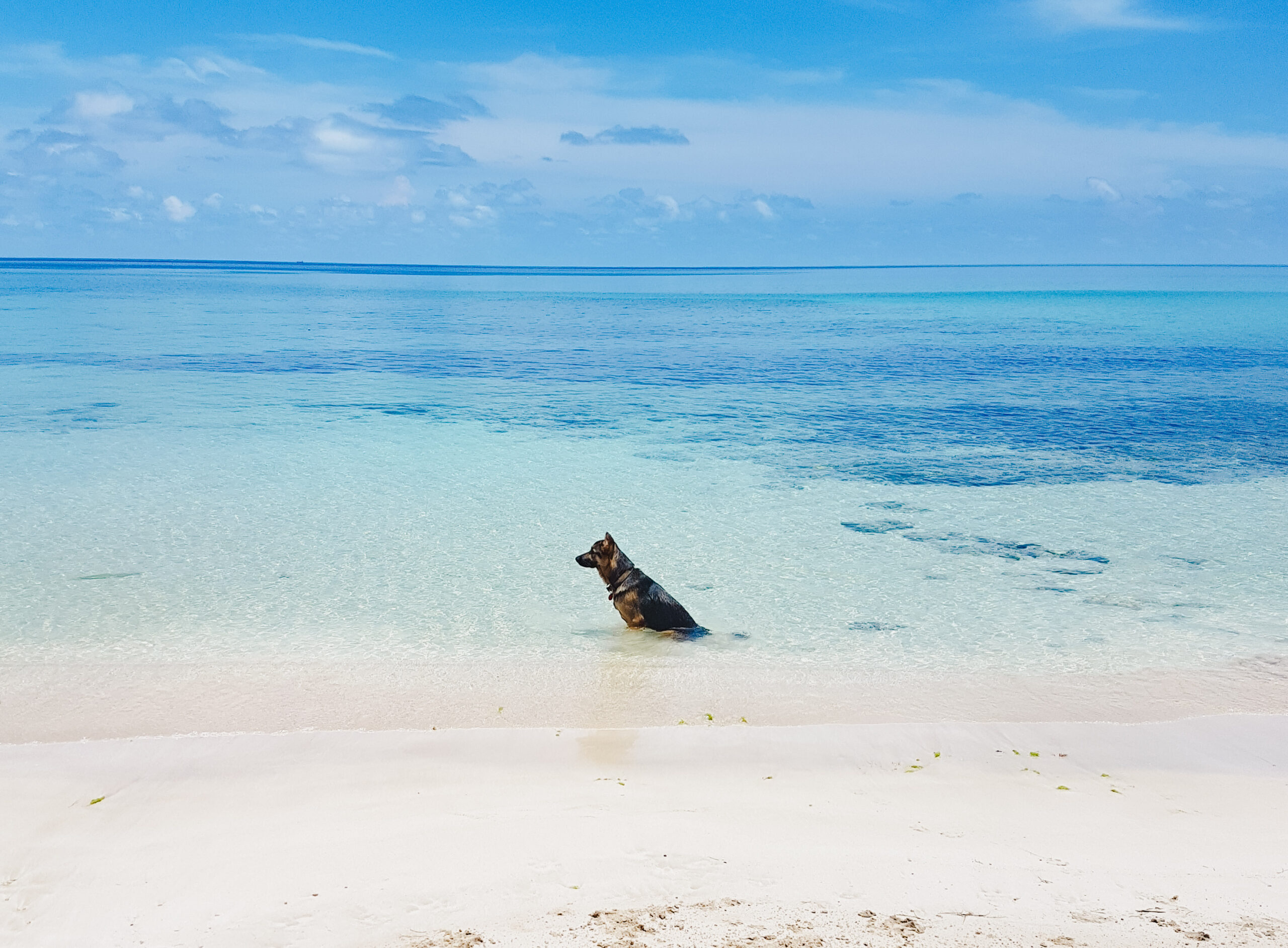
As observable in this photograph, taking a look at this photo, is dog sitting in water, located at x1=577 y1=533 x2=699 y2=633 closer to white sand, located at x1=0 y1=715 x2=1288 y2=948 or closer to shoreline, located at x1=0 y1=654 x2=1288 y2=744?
shoreline, located at x1=0 y1=654 x2=1288 y2=744

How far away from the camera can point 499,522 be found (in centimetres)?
1234

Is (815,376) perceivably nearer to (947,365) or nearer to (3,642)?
(947,365)

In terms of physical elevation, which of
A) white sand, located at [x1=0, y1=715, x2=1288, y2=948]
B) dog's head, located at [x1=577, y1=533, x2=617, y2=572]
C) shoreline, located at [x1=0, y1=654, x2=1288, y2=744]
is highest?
dog's head, located at [x1=577, y1=533, x2=617, y2=572]

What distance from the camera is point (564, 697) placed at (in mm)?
7207

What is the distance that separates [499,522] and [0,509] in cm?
648

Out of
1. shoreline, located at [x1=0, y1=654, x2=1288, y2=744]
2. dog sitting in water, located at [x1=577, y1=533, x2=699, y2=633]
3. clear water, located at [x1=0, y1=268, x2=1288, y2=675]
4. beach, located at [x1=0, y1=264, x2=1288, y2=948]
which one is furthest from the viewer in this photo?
clear water, located at [x1=0, y1=268, x2=1288, y2=675]

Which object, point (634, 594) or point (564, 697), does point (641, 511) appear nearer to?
point (634, 594)

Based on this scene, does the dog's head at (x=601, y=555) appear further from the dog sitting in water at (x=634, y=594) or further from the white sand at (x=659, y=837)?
the white sand at (x=659, y=837)

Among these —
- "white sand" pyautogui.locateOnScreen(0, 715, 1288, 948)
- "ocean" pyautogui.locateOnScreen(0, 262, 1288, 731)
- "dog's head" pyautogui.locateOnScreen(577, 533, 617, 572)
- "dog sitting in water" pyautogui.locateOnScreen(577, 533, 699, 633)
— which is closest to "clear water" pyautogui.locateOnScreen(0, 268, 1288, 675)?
"ocean" pyautogui.locateOnScreen(0, 262, 1288, 731)

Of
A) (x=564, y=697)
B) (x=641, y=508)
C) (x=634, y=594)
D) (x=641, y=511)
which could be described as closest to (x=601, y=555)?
(x=634, y=594)

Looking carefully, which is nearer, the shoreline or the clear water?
the shoreline

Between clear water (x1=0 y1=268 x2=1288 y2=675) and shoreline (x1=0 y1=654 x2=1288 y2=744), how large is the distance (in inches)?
11.8

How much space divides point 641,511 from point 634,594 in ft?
15.0

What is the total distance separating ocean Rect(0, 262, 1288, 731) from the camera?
8.43 m
